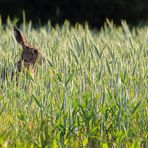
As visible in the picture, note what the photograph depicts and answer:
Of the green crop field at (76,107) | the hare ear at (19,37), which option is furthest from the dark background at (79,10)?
the green crop field at (76,107)

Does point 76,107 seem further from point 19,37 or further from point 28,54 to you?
point 19,37

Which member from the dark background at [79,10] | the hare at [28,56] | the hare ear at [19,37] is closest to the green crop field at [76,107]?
the hare at [28,56]

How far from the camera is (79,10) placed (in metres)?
11.1

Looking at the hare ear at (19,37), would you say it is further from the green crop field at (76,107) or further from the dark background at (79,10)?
the dark background at (79,10)

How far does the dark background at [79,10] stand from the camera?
10.8 m

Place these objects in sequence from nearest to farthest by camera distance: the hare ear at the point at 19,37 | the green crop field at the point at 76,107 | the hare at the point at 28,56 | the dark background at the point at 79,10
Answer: the green crop field at the point at 76,107 < the hare at the point at 28,56 < the hare ear at the point at 19,37 < the dark background at the point at 79,10

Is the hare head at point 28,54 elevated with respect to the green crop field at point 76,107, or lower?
elevated

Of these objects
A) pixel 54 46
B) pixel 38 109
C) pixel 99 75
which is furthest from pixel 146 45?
pixel 38 109

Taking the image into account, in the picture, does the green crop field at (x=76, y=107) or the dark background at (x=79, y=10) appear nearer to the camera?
the green crop field at (x=76, y=107)

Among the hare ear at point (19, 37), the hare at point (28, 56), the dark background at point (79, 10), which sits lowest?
the hare at point (28, 56)

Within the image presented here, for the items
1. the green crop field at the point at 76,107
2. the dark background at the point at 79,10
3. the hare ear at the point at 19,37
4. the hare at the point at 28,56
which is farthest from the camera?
the dark background at the point at 79,10

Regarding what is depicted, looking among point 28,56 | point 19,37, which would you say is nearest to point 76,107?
point 28,56

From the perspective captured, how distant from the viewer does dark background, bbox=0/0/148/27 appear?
10805 millimetres

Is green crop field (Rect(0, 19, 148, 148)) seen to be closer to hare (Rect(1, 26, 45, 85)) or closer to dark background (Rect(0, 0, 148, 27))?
hare (Rect(1, 26, 45, 85))
